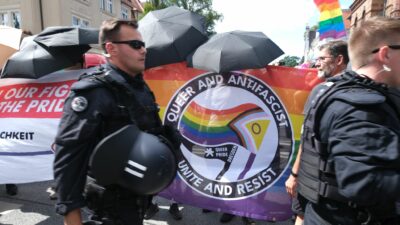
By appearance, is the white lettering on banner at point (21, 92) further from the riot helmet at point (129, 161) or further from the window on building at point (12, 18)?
the window on building at point (12, 18)

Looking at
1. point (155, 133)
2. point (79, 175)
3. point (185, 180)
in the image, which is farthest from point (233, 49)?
point (79, 175)

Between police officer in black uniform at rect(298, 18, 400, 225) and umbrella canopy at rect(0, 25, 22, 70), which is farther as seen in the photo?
umbrella canopy at rect(0, 25, 22, 70)

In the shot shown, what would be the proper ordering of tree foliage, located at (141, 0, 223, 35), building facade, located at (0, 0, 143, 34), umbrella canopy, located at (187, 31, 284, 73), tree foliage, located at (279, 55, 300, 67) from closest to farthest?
umbrella canopy, located at (187, 31, 284, 73), tree foliage, located at (279, 55, 300, 67), building facade, located at (0, 0, 143, 34), tree foliage, located at (141, 0, 223, 35)

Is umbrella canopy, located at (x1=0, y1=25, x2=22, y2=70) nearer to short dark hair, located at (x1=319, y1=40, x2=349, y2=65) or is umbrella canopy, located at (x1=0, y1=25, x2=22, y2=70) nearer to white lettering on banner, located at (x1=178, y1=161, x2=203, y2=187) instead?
white lettering on banner, located at (x1=178, y1=161, x2=203, y2=187)

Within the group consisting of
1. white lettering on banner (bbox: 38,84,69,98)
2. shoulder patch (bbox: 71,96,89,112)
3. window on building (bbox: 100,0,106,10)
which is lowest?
white lettering on banner (bbox: 38,84,69,98)

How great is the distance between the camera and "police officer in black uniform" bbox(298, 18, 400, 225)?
1.26 metres

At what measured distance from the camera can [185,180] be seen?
12.6 ft

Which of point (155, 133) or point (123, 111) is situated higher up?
point (123, 111)

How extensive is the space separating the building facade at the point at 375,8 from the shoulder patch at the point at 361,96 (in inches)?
511

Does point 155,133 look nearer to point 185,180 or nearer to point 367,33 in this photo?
point 367,33

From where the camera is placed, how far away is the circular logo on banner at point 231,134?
3.58 meters

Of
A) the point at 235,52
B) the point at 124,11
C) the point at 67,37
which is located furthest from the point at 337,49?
the point at 124,11

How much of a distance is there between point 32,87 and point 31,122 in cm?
46

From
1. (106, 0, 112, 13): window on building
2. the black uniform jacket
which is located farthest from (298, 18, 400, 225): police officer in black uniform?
(106, 0, 112, 13): window on building
